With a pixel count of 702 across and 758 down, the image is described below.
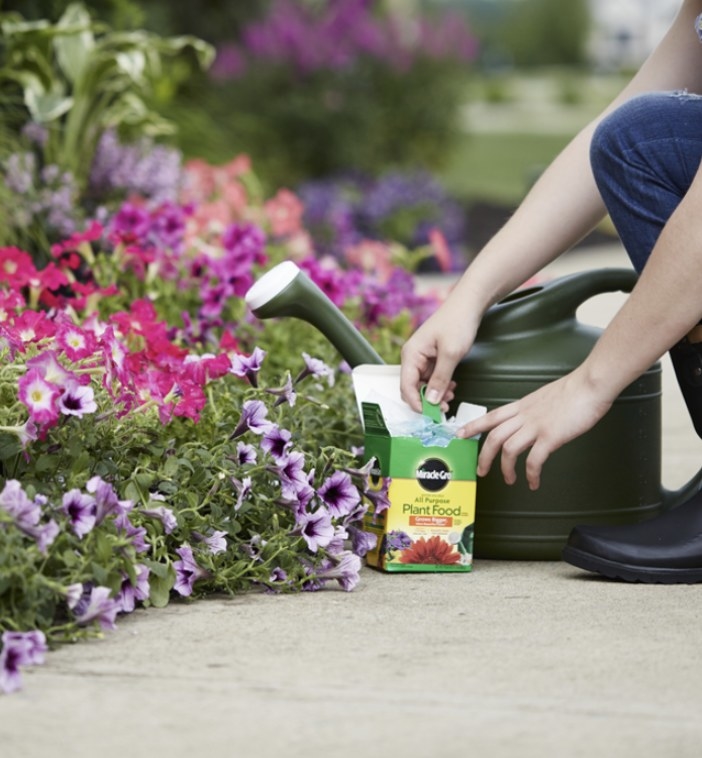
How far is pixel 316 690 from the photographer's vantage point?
1.68 m

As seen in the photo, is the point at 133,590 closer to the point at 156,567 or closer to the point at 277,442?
the point at 156,567

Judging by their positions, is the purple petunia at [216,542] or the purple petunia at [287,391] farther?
the purple petunia at [287,391]

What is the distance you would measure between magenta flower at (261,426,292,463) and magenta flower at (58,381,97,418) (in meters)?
Answer: 0.31

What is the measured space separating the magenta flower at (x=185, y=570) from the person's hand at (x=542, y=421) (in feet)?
1.55

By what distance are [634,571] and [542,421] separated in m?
0.29

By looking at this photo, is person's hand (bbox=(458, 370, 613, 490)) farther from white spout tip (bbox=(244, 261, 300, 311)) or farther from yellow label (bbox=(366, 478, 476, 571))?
white spout tip (bbox=(244, 261, 300, 311))

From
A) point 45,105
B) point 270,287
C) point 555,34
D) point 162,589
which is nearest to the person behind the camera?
point 162,589

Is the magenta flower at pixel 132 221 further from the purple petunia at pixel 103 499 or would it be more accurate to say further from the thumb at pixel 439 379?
the purple petunia at pixel 103 499

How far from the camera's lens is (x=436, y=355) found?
235cm

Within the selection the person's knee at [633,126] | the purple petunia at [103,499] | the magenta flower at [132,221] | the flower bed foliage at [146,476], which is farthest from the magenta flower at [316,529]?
the magenta flower at [132,221]

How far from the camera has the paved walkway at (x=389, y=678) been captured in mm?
1518

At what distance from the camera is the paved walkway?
4.98ft

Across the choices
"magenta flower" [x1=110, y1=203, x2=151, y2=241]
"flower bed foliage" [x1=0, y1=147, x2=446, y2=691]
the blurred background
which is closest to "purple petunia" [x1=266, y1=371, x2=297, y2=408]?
"flower bed foliage" [x1=0, y1=147, x2=446, y2=691]

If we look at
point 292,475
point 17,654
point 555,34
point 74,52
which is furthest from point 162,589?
point 555,34
